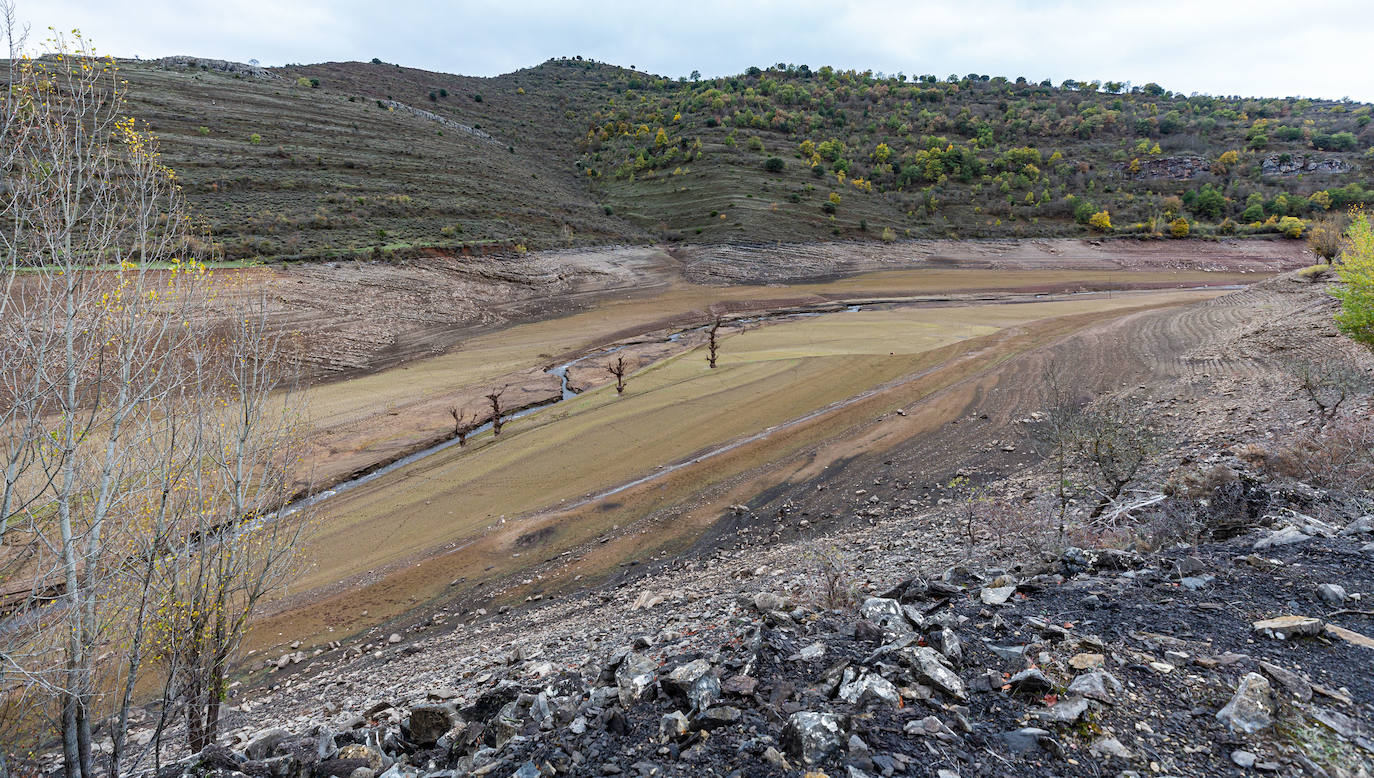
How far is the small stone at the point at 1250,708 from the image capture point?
14.1 feet

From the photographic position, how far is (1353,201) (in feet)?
190

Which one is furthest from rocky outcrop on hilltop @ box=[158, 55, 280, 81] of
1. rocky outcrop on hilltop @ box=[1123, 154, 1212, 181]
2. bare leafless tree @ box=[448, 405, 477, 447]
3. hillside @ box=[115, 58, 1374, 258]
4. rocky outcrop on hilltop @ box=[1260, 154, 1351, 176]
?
rocky outcrop on hilltop @ box=[1260, 154, 1351, 176]

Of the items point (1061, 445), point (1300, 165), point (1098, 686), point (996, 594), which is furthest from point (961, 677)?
point (1300, 165)

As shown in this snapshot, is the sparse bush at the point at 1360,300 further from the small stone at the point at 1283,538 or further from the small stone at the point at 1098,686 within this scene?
the small stone at the point at 1098,686

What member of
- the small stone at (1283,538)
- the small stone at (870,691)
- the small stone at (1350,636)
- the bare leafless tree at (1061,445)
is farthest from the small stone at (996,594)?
the bare leafless tree at (1061,445)

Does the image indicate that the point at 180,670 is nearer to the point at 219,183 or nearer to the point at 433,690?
the point at 433,690

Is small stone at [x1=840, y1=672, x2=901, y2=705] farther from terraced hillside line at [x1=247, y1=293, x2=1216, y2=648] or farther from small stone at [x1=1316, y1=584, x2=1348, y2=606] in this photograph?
terraced hillside line at [x1=247, y1=293, x2=1216, y2=648]

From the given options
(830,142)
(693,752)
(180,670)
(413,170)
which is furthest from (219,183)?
(830,142)

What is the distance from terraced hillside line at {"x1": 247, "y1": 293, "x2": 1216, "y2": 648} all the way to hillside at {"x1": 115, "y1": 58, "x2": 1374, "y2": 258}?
24.8 metres

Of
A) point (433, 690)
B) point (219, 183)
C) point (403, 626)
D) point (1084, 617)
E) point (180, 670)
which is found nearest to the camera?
point (1084, 617)

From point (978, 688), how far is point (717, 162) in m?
72.1

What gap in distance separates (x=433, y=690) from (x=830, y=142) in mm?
81395

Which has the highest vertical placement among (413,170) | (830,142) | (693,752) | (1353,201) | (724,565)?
(830,142)

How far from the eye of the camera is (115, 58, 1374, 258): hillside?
47.8 meters
